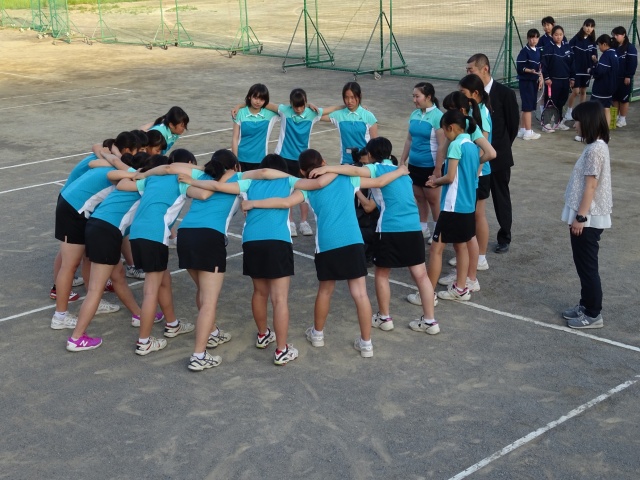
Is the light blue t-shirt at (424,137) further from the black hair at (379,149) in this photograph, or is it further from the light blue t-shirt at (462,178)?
the black hair at (379,149)

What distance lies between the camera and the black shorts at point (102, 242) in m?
7.58

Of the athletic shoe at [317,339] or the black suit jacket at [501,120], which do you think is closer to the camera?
the athletic shoe at [317,339]

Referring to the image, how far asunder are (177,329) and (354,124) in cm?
323

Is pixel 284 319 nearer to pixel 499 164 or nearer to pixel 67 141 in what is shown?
pixel 499 164

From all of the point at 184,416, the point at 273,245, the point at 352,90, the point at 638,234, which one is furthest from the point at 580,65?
the point at 184,416

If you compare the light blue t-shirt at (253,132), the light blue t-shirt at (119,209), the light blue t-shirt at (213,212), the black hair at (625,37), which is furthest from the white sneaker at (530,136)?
the light blue t-shirt at (119,209)

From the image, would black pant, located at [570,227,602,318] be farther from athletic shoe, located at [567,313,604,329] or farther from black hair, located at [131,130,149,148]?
black hair, located at [131,130,149,148]

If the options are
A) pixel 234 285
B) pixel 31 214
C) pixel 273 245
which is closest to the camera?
pixel 273 245

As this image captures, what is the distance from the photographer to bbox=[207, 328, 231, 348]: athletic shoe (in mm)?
7676

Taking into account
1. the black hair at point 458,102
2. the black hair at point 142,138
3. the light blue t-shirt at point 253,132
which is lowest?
the light blue t-shirt at point 253,132

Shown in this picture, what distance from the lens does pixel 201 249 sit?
7070 millimetres

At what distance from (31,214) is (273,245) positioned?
5.88 m

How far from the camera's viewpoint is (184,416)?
21.6ft

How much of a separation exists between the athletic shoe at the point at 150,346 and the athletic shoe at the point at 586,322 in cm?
357
